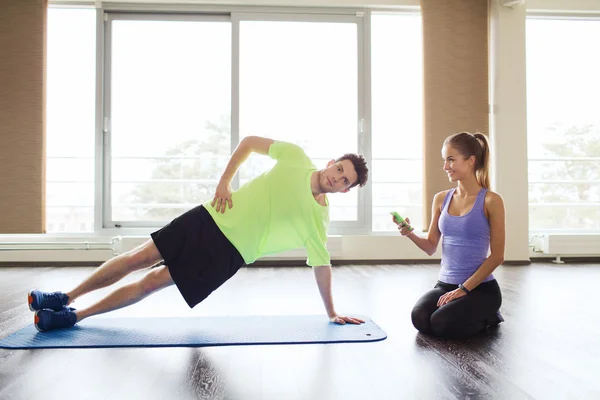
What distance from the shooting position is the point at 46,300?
2.02 meters

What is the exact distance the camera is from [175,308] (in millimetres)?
2678

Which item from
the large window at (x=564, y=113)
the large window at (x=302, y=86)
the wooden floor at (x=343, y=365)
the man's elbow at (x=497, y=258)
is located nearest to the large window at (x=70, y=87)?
the large window at (x=302, y=86)

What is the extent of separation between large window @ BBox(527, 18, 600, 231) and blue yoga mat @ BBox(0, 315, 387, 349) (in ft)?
12.9

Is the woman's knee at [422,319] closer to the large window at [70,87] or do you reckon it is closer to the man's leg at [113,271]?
the man's leg at [113,271]

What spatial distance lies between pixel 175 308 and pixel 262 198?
1023 millimetres

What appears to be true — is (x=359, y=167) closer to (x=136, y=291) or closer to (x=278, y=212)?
(x=278, y=212)

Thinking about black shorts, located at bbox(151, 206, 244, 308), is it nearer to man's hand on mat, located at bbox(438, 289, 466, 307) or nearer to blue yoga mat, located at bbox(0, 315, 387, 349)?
blue yoga mat, located at bbox(0, 315, 387, 349)

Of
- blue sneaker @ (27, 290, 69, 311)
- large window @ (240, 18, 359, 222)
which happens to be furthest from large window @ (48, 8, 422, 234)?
blue sneaker @ (27, 290, 69, 311)

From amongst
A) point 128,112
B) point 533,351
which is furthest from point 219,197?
point 128,112

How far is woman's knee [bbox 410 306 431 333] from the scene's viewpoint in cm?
209

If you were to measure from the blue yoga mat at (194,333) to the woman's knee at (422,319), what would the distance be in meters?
0.16

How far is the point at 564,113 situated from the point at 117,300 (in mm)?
5391

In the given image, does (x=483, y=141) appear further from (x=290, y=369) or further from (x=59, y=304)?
(x=59, y=304)

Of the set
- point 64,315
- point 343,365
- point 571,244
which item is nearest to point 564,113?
point 571,244
